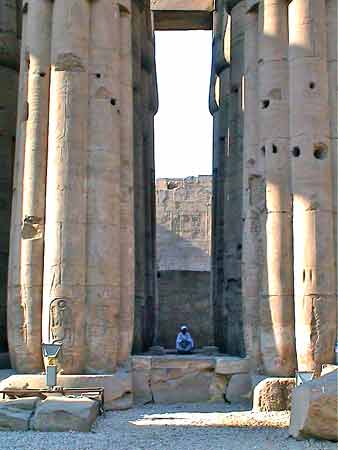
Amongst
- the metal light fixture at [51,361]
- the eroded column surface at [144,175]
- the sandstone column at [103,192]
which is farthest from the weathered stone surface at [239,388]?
the eroded column surface at [144,175]

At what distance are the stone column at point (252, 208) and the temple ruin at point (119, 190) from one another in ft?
0.07

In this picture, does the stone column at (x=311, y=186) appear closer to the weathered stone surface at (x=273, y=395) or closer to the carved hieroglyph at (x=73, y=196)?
the weathered stone surface at (x=273, y=395)

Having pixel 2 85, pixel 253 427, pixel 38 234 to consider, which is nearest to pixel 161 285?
pixel 2 85

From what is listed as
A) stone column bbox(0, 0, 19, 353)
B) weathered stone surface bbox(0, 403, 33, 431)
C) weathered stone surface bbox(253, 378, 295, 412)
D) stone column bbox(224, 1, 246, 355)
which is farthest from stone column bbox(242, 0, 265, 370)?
stone column bbox(0, 0, 19, 353)

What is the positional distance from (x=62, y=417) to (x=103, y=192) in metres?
4.24

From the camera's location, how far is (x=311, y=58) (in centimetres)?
1306

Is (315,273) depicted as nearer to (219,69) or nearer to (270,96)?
(270,96)

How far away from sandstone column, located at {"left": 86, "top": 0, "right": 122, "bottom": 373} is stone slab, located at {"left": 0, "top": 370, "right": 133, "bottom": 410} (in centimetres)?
26

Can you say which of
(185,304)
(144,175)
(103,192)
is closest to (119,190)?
(103,192)

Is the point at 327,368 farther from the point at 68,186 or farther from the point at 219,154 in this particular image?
the point at 219,154

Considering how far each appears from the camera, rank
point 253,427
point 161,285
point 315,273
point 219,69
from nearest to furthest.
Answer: point 253,427 → point 315,273 → point 219,69 → point 161,285

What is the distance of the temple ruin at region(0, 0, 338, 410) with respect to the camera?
41.8 feet

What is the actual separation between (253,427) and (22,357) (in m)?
4.29

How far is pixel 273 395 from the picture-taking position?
488 inches
